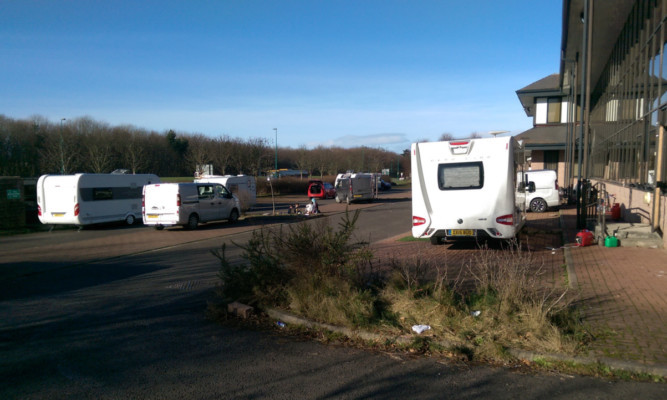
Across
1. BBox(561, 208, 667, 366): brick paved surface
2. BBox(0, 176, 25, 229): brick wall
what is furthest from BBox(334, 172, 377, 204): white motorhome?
BBox(561, 208, 667, 366): brick paved surface

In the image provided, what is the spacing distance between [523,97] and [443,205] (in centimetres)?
2958

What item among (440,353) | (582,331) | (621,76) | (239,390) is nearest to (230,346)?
(239,390)

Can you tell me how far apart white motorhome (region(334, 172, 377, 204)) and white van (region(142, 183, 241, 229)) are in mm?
15291

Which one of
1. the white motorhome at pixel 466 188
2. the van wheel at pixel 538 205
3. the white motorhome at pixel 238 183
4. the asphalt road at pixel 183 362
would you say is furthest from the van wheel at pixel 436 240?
the white motorhome at pixel 238 183

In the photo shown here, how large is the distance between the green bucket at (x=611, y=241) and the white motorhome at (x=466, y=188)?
2125 mm

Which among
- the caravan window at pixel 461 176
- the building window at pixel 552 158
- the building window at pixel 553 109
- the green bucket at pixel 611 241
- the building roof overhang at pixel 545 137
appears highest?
the building window at pixel 553 109

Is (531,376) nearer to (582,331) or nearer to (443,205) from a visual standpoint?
(582,331)

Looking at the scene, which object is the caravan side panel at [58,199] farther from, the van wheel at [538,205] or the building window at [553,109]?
the building window at [553,109]

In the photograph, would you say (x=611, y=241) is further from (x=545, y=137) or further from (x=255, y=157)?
(x=255, y=157)

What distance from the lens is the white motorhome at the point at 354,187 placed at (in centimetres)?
3538

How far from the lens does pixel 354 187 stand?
1403 inches

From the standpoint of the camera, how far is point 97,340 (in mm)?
5855

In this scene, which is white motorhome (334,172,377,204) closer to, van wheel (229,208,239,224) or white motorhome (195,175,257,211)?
white motorhome (195,175,257,211)

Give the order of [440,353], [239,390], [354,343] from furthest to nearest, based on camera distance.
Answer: [354,343], [440,353], [239,390]
